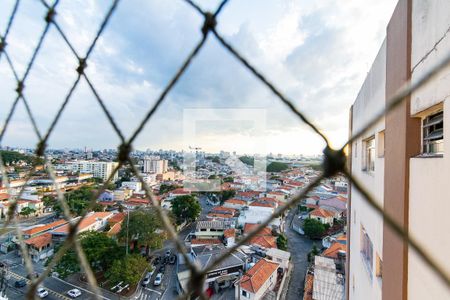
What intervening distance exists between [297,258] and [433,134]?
9.70 metres

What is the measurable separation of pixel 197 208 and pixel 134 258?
520 centimetres

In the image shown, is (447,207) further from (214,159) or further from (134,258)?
(214,159)

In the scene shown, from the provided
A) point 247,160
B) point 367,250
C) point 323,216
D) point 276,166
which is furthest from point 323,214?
point 276,166

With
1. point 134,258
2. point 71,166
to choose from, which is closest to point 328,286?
point 134,258

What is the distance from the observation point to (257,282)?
6.44 meters

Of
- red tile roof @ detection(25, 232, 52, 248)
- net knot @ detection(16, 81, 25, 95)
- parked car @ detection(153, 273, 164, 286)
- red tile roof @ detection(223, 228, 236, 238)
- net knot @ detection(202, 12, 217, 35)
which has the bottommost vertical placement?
parked car @ detection(153, 273, 164, 286)

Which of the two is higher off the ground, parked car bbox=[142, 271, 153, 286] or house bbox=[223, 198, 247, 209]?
house bbox=[223, 198, 247, 209]

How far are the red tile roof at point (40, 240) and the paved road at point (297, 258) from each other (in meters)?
9.85

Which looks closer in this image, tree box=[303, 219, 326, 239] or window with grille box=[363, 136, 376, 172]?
window with grille box=[363, 136, 376, 172]

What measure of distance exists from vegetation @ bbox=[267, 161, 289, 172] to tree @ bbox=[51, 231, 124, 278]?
21.6 metres

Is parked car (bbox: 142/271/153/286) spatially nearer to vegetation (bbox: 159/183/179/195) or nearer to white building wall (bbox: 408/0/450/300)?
white building wall (bbox: 408/0/450/300)

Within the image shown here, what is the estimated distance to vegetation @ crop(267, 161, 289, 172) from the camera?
90.1 feet

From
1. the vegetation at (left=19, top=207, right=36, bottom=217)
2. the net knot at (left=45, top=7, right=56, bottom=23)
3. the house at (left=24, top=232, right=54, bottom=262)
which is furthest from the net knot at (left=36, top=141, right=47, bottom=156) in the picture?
the vegetation at (left=19, top=207, right=36, bottom=217)

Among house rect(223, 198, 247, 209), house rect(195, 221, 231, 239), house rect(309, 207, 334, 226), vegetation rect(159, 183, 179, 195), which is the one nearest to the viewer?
house rect(195, 221, 231, 239)
